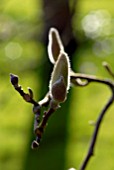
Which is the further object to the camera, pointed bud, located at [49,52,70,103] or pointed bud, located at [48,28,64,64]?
pointed bud, located at [48,28,64,64]

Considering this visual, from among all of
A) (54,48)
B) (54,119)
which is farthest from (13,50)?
(54,48)

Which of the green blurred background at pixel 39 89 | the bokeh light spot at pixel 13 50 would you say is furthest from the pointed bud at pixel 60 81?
the bokeh light spot at pixel 13 50

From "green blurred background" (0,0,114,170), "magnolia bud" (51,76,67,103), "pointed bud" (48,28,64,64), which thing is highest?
"magnolia bud" (51,76,67,103)

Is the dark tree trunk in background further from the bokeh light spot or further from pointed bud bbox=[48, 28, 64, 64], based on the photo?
pointed bud bbox=[48, 28, 64, 64]

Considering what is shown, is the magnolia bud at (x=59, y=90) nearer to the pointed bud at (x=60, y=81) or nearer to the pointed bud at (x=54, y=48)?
the pointed bud at (x=60, y=81)

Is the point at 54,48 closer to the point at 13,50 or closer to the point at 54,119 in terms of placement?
the point at 54,119

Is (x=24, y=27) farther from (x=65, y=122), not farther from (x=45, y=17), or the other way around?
(x=65, y=122)

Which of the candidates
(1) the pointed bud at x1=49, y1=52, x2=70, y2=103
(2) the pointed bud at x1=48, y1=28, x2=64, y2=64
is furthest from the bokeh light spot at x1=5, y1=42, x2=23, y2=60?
(1) the pointed bud at x1=49, y1=52, x2=70, y2=103
